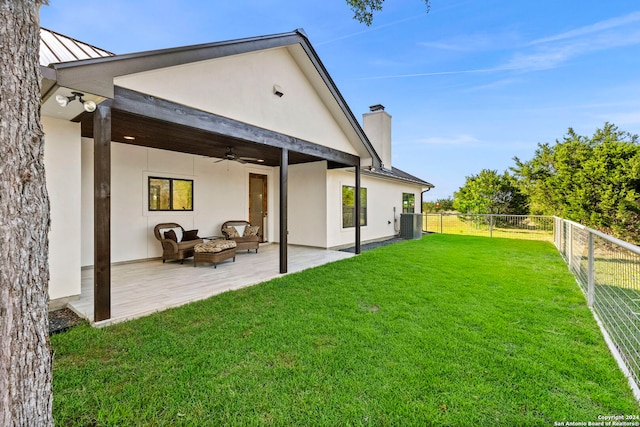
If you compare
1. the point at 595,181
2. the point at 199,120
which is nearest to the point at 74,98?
the point at 199,120

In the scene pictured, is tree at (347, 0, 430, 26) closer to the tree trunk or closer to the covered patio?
the tree trunk

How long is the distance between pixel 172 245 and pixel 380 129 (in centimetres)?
924

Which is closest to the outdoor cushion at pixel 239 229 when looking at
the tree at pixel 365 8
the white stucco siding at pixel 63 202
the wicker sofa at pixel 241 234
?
the wicker sofa at pixel 241 234

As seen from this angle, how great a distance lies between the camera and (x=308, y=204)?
9789mm

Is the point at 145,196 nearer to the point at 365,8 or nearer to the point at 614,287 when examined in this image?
the point at 365,8

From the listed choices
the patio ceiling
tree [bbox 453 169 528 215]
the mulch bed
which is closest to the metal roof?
the patio ceiling

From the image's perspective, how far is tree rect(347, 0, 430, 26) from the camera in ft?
11.8

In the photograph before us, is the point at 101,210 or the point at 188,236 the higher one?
the point at 101,210

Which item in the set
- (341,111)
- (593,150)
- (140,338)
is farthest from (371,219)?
(593,150)

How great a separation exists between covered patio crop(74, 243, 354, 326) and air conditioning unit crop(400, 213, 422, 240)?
18.3ft

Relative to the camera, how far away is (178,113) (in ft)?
14.1

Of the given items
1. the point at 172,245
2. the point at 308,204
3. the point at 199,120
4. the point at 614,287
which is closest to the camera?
the point at 614,287

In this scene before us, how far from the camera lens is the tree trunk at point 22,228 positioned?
4.44 feet

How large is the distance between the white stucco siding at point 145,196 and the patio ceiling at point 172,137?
1.07 ft
